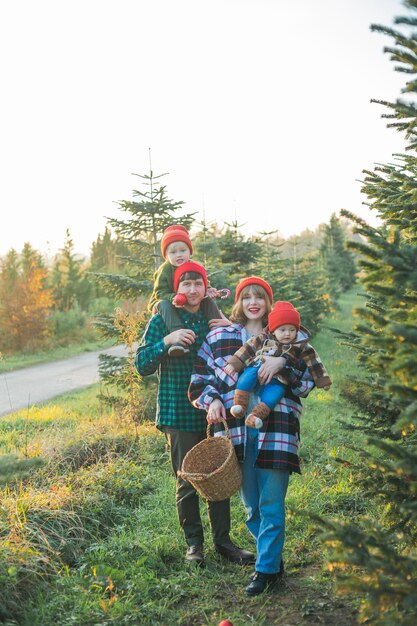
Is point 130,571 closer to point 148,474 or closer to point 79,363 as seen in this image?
point 148,474

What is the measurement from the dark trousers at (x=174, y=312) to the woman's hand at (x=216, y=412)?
67 cm

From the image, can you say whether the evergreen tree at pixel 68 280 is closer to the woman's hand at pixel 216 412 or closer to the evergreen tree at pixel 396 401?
the woman's hand at pixel 216 412

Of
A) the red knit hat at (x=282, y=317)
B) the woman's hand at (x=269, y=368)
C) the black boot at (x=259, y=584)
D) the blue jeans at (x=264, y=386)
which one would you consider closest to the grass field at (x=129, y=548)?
the black boot at (x=259, y=584)

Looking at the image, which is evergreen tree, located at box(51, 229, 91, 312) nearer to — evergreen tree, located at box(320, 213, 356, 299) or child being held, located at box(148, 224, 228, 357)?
evergreen tree, located at box(320, 213, 356, 299)

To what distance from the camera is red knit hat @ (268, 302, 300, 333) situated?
3746mm

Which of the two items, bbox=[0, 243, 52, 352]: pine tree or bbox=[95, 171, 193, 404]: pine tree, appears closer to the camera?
bbox=[95, 171, 193, 404]: pine tree

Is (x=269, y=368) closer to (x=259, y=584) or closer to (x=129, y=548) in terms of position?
(x=259, y=584)

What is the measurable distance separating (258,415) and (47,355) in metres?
16.4

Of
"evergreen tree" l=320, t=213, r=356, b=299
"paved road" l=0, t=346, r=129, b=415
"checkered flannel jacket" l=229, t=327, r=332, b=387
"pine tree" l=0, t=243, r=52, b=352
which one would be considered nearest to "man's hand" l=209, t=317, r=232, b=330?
"checkered flannel jacket" l=229, t=327, r=332, b=387

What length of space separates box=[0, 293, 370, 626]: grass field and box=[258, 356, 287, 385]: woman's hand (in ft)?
2.72

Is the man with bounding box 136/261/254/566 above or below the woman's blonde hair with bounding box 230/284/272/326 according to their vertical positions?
below

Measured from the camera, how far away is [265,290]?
4.11 metres

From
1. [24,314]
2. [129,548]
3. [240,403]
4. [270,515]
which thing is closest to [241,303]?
[240,403]

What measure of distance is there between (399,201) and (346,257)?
39737 mm
